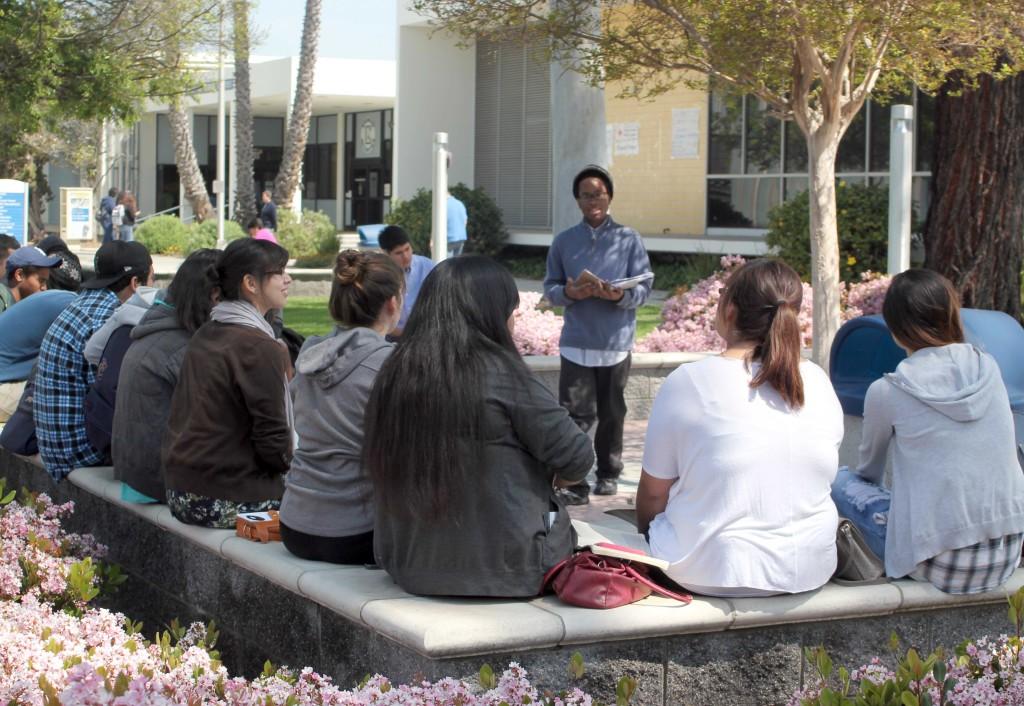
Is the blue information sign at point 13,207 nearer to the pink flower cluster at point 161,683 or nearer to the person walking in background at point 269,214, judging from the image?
the person walking in background at point 269,214

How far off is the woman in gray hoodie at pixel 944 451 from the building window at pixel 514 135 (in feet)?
82.3

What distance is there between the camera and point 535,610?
4.15 metres

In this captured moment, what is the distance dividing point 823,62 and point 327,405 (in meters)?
5.31

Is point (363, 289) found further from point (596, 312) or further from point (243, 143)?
point (243, 143)

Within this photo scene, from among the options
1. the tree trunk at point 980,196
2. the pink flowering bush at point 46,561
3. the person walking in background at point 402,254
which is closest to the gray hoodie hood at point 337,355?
the pink flowering bush at point 46,561

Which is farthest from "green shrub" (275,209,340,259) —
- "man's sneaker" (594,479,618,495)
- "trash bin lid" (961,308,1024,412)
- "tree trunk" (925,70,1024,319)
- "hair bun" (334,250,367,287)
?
"hair bun" (334,250,367,287)

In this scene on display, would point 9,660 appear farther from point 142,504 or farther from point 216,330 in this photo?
point 142,504

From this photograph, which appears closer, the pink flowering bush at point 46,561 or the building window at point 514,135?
the pink flowering bush at point 46,561

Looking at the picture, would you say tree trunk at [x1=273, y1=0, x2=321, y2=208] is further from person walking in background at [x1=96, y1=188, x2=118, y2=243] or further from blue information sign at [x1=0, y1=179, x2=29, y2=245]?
blue information sign at [x1=0, y1=179, x2=29, y2=245]

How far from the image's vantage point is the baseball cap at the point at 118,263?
7.08 meters

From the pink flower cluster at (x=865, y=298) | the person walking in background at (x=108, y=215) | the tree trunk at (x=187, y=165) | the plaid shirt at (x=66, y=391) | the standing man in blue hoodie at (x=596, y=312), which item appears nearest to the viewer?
the plaid shirt at (x=66, y=391)

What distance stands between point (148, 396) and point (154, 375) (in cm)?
11

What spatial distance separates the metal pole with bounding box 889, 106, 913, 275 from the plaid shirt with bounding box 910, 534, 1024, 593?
5.40 meters

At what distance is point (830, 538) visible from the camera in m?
4.45
